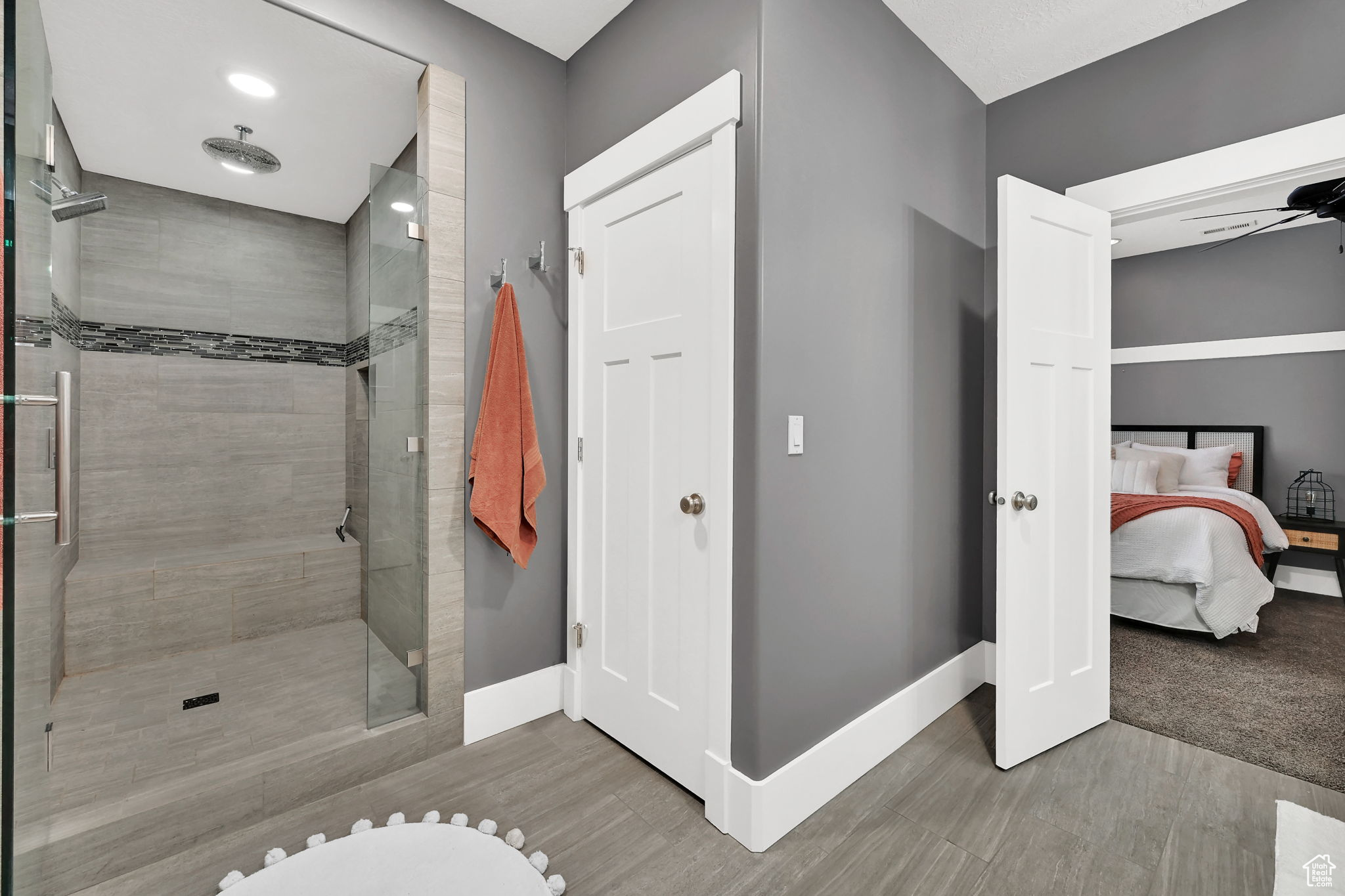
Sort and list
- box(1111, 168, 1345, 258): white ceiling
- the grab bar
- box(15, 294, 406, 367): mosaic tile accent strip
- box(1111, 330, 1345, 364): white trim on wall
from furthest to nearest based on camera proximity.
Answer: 1. box(1111, 330, 1345, 364): white trim on wall
2. box(1111, 168, 1345, 258): white ceiling
3. box(15, 294, 406, 367): mosaic tile accent strip
4. the grab bar

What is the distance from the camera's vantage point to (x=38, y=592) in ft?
3.69

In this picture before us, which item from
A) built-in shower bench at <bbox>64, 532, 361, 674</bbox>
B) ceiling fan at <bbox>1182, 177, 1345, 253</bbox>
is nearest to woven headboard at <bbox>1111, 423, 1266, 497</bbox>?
ceiling fan at <bbox>1182, 177, 1345, 253</bbox>

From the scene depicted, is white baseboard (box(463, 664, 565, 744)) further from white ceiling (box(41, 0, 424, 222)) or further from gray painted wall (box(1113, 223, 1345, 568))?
gray painted wall (box(1113, 223, 1345, 568))

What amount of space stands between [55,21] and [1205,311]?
689 centimetres

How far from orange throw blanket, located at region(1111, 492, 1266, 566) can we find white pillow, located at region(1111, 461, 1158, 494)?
69 centimetres

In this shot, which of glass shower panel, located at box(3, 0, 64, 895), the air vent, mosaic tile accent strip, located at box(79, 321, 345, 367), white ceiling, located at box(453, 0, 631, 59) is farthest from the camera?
the air vent

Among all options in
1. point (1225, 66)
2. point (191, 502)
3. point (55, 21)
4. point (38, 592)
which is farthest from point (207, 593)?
point (1225, 66)

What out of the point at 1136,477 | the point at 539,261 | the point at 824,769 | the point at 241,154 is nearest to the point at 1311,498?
the point at 1136,477

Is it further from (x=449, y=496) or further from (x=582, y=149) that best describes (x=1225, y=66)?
(x=449, y=496)

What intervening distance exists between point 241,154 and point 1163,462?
20.5 feet

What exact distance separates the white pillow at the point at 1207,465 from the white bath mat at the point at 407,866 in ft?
17.7

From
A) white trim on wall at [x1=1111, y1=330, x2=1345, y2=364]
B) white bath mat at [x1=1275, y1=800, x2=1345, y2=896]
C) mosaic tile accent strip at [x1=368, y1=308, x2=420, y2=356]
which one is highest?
white trim on wall at [x1=1111, y1=330, x2=1345, y2=364]

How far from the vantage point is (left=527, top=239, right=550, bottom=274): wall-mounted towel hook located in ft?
6.83

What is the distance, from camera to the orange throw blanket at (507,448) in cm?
194
